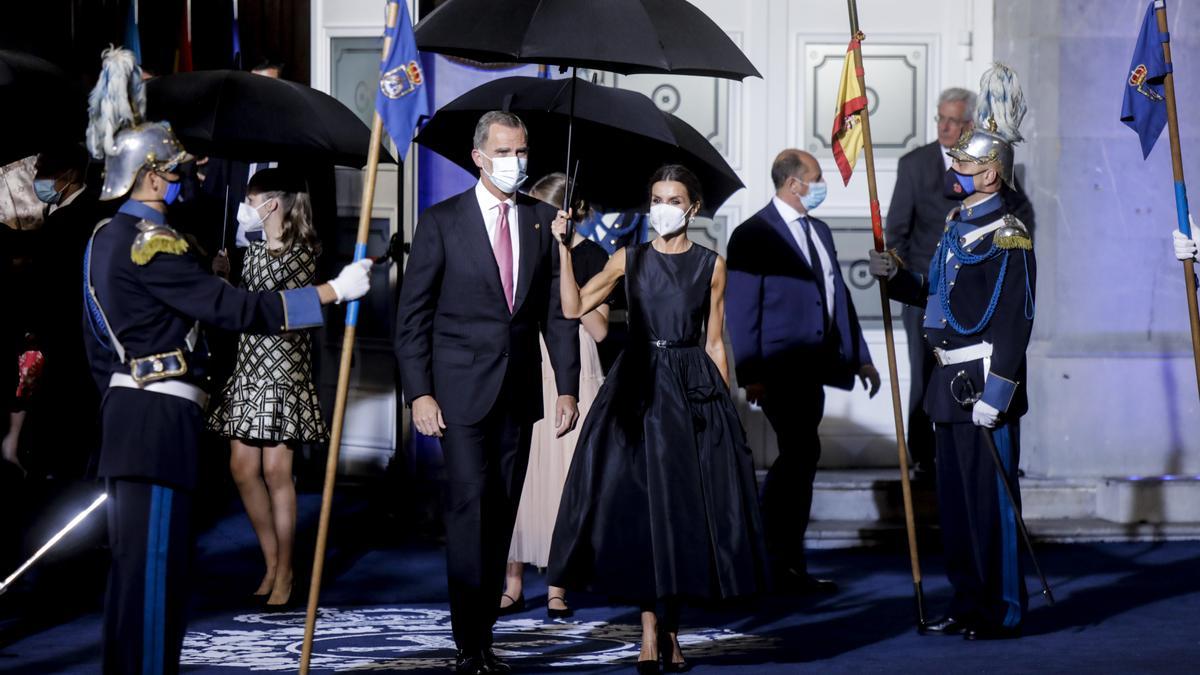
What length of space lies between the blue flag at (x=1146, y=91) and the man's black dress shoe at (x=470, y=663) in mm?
3145

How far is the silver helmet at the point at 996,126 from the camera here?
6.62 metres

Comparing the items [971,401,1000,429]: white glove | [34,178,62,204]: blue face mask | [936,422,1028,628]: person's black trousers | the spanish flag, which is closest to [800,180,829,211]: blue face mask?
the spanish flag

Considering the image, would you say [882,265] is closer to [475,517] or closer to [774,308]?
[774,308]

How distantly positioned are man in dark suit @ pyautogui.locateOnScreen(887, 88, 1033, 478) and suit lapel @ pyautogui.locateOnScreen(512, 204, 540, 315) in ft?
9.99

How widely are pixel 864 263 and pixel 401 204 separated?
258cm

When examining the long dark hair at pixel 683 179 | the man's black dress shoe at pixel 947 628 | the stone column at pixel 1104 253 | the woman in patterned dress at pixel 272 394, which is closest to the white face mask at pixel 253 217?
the woman in patterned dress at pixel 272 394

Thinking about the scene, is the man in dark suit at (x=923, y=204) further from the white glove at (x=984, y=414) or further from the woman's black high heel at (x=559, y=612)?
the woman's black high heel at (x=559, y=612)

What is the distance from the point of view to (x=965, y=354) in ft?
21.8

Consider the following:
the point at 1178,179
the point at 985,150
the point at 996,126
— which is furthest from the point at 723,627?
the point at 1178,179

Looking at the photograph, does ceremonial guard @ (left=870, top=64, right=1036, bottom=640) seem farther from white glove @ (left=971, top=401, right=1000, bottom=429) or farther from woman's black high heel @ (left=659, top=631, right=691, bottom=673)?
woman's black high heel @ (left=659, top=631, right=691, bottom=673)

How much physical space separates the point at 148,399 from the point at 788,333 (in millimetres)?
3473

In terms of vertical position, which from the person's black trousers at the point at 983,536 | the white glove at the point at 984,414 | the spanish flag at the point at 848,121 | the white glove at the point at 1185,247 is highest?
the spanish flag at the point at 848,121

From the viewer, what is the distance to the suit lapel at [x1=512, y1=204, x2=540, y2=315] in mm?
5906

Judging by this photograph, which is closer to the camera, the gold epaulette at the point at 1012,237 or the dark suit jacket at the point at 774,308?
the gold epaulette at the point at 1012,237
